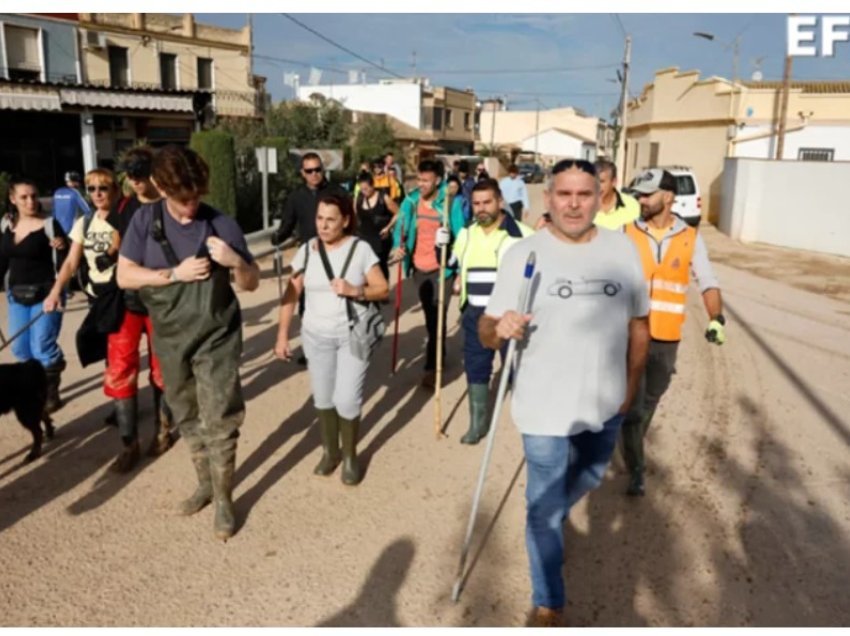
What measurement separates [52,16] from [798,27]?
27091 millimetres

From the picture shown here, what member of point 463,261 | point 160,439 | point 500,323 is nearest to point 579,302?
point 500,323

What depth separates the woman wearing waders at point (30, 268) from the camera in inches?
201

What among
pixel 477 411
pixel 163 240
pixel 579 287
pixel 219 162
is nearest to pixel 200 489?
pixel 163 240

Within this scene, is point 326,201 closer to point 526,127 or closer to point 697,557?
point 697,557

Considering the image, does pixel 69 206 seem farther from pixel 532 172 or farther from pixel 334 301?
pixel 532 172

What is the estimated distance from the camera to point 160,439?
4.81 meters

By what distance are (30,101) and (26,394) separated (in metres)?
17.9

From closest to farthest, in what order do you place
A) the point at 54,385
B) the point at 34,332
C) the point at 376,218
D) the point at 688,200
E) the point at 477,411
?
1. the point at 477,411
2. the point at 34,332
3. the point at 54,385
4. the point at 376,218
5. the point at 688,200

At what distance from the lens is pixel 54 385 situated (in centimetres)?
554

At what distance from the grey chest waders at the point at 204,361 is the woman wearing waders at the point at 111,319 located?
2.70 feet

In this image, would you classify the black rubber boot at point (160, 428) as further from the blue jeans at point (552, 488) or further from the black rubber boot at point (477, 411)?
the blue jeans at point (552, 488)

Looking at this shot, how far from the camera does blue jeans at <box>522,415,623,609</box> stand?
9.56 feet

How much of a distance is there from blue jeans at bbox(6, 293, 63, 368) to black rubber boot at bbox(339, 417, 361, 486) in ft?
8.19
